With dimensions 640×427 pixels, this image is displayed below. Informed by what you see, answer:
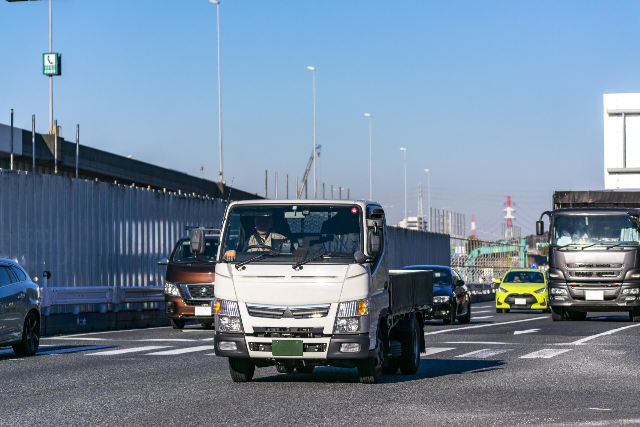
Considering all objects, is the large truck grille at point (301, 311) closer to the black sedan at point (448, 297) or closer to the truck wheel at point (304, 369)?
the truck wheel at point (304, 369)

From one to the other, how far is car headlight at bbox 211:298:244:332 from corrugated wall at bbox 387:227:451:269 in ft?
117

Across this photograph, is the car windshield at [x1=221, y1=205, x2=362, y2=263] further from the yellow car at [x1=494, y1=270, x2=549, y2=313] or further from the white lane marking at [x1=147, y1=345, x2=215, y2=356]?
the yellow car at [x1=494, y1=270, x2=549, y2=313]

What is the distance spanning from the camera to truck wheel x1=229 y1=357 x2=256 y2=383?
13062 millimetres

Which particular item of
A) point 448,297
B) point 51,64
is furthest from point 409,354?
point 51,64

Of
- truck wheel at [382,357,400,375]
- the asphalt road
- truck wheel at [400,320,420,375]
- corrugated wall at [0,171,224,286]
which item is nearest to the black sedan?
corrugated wall at [0,171,224,286]

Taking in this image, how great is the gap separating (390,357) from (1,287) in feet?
21.9

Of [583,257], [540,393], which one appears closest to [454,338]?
[583,257]

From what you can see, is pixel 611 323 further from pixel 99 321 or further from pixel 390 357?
pixel 390 357

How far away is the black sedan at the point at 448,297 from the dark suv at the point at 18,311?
11.6 metres

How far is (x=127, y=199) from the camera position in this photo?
30688 mm

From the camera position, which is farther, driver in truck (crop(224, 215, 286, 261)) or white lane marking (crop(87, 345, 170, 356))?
white lane marking (crop(87, 345, 170, 356))

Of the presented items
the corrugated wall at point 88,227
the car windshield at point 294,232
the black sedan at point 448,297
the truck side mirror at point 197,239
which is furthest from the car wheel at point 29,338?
the black sedan at point 448,297

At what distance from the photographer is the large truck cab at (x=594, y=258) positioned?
96.6 ft

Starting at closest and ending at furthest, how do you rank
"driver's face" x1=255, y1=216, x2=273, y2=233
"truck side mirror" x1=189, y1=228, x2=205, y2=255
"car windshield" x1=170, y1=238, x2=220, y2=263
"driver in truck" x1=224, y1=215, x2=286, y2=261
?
"truck side mirror" x1=189, y1=228, x2=205, y2=255 → "driver in truck" x1=224, y1=215, x2=286, y2=261 → "driver's face" x1=255, y1=216, x2=273, y2=233 → "car windshield" x1=170, y1=238, x2=220, y2=263
